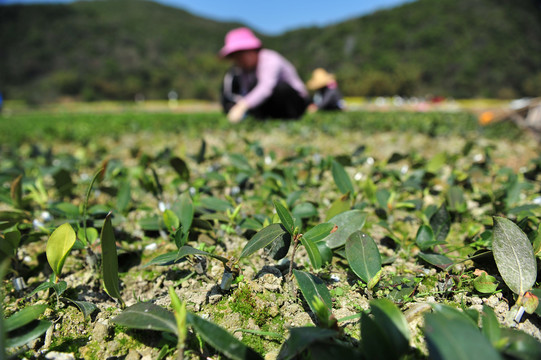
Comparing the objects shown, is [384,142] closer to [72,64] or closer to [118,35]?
[72,64]

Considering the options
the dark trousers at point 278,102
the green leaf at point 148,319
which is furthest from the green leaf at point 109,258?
the dark trousers at point 278,102

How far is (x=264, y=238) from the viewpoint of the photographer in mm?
898

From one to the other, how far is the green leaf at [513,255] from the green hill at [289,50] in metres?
39.8

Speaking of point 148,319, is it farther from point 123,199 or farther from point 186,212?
point 123,199

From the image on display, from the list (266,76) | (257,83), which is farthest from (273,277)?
(257,83)

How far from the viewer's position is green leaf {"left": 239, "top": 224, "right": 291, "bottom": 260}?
0.87m

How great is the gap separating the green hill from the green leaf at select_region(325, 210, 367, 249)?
130ft

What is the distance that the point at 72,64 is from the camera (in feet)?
228

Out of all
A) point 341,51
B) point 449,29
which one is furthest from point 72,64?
point 449,29

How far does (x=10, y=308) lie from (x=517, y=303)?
1.53 meters

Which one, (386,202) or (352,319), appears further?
(386,202)

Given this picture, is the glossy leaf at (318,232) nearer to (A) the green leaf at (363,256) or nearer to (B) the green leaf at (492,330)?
(A) the green leaf at (363,256)

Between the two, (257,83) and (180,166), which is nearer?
(180,166)

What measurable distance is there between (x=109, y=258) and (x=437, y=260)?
1.05 meters
